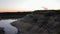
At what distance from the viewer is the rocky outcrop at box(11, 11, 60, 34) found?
1.41 meters

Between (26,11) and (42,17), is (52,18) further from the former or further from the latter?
(26,11)

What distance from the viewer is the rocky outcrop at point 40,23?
1415 mm

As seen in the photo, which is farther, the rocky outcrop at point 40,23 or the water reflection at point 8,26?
the water reflection at point 8,26

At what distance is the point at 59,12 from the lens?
1.44m

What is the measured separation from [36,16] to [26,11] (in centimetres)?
18

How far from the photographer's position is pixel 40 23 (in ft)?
4.80

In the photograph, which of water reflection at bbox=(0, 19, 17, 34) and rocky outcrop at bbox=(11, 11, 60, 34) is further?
water reflection at bbox=(0, 19, 17, 34)

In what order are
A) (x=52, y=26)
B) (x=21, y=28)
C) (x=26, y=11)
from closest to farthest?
(x=52, y=26)
(x=21, y=28)
(x=26, y=11)

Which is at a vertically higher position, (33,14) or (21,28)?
(33,14)

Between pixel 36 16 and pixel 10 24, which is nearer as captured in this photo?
pixel 36 16

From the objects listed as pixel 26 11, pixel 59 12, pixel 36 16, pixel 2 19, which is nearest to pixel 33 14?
pixel 36 16

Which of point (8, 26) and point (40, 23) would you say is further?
point (8, 26)

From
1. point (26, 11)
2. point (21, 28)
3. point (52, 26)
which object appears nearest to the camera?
point (52, 26)

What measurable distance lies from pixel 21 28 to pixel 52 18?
12.9 inches
